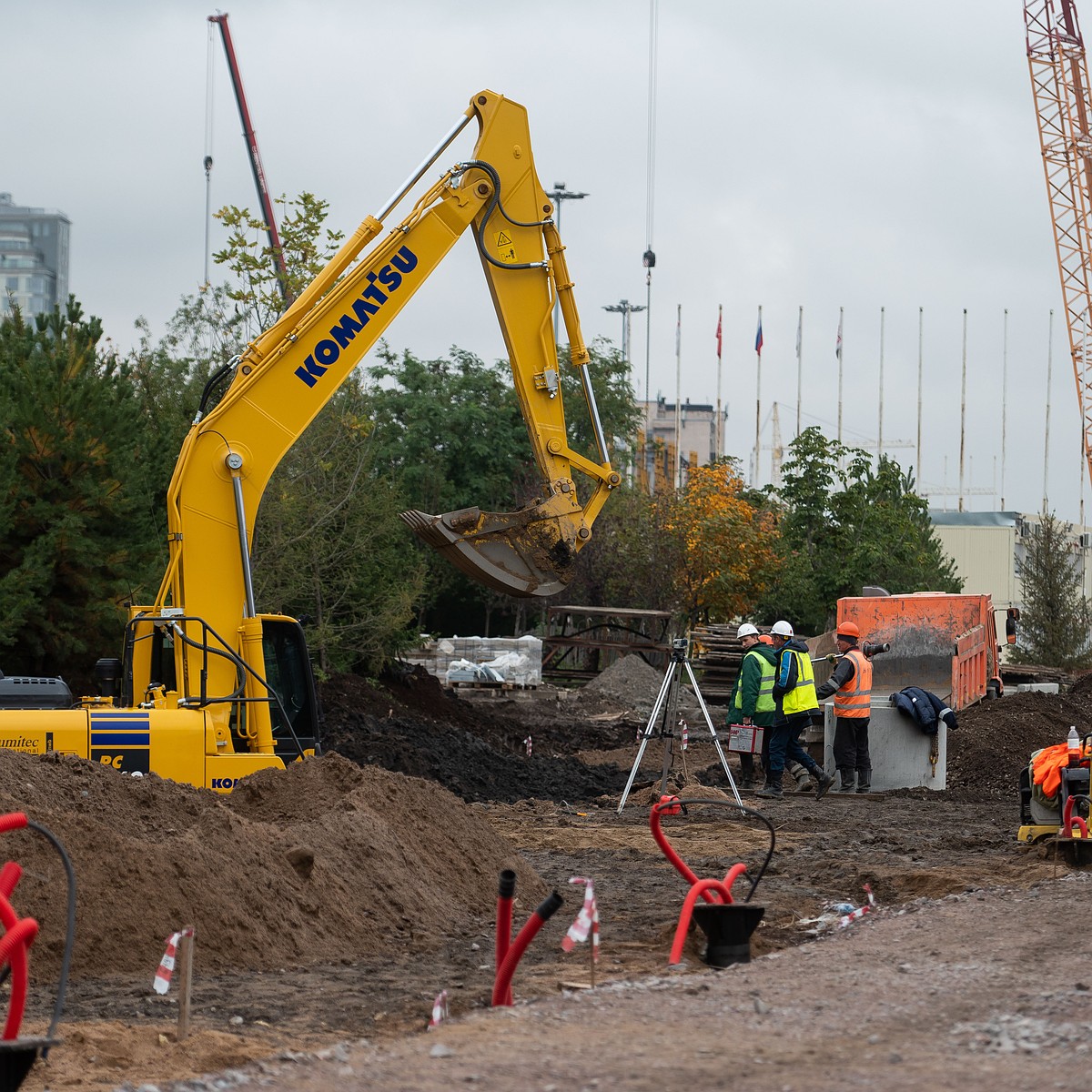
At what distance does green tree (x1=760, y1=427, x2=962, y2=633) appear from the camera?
112ft

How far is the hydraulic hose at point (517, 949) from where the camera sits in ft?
19.0

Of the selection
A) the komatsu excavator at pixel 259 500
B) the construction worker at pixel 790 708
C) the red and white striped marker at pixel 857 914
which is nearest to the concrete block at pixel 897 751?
the construction worker at pixel 790 708

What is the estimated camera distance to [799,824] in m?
14.0

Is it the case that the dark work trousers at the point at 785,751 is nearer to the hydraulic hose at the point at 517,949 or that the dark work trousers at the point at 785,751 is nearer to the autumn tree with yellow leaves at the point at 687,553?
the hydraulic hose at the point at 517,949

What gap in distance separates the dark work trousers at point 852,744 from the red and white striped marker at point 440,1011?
10129 millimetres

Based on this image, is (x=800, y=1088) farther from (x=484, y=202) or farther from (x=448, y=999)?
(x=484, y=202)

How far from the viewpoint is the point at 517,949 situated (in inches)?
240

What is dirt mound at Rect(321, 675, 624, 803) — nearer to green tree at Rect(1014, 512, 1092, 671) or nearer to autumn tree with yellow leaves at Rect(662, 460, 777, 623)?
autumn tree with yellow leaves at Rect(662, 460, 777, 623)

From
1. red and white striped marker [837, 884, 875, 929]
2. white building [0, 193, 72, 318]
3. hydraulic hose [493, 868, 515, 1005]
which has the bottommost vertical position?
red and white striped marker [837, 884, 875, 929]

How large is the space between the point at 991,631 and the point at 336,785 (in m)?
14.9

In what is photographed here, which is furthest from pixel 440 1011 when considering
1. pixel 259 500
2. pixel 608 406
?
pixel 608 406

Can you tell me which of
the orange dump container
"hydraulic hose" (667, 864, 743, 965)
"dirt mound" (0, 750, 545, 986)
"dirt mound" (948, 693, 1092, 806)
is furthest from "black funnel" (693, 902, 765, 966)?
the orange dump container

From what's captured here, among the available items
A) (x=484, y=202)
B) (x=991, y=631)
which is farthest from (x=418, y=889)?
(x=991, y=631)

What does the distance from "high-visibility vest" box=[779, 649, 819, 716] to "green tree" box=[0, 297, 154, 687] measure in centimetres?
795
